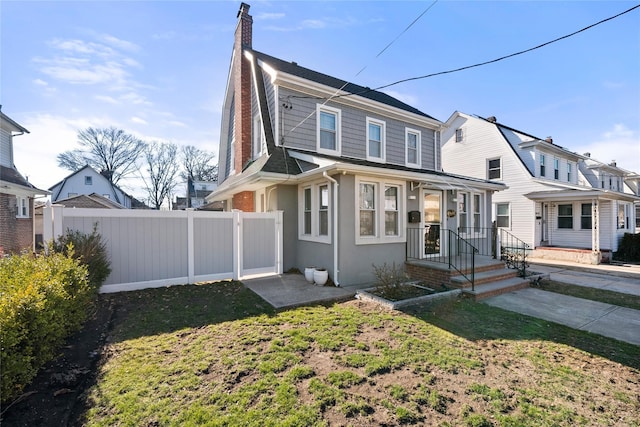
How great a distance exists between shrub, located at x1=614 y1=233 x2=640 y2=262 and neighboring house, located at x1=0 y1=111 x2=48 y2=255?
2911 centimetres

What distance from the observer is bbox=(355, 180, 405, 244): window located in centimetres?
734

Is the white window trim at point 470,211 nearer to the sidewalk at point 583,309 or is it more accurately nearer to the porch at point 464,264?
the porch at point 464,264

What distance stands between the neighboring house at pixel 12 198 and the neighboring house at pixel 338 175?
Result: 36.2ft

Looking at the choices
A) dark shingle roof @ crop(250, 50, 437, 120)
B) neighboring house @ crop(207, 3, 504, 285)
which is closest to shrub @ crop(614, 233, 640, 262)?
neighboring house @ crop(207, 3, 504, 285)

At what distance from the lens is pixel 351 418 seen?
8.11ft

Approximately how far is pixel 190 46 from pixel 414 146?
29.4 ft

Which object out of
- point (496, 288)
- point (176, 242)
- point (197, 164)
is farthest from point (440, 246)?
point (197, 164)


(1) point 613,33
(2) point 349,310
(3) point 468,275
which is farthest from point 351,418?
(1) point 613,33

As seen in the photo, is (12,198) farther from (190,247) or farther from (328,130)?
(328,130)

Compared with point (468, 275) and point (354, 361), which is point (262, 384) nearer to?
point (354, 361)

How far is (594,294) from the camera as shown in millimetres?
7062

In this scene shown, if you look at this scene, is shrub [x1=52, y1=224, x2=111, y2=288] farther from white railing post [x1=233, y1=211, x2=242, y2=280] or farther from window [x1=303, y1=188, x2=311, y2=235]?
window [x1=303, y1=188, x2=311, y2=235]

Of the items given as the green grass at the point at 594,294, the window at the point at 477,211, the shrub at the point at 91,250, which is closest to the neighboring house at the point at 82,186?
the shrub at the point at 91,250

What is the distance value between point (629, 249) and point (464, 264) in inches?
519
